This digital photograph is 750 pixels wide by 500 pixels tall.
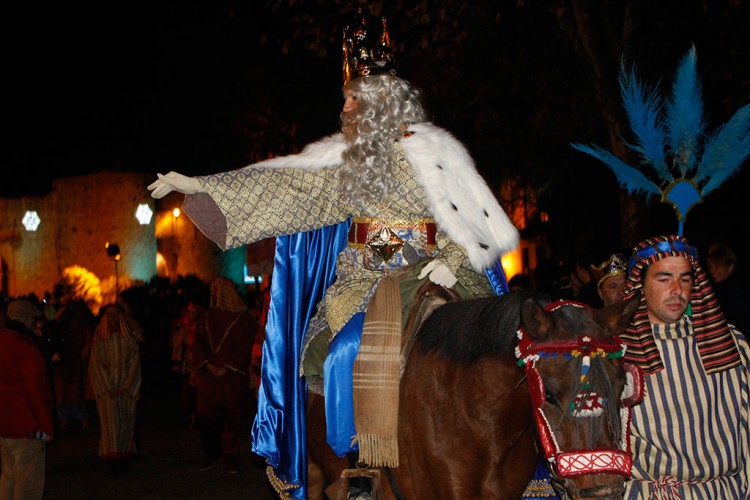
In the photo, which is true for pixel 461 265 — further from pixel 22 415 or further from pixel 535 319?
pixel 22 415

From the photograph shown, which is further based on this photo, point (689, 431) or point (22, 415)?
point (22, 415)

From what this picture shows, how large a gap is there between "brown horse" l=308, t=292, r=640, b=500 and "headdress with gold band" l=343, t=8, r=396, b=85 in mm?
1721

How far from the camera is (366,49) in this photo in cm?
605

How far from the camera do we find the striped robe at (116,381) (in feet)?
40.6

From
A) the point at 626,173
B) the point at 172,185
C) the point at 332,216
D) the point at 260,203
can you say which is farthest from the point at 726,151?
the point at 172,185

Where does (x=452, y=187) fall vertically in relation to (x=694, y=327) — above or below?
above

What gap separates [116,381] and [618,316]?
9480 millimetres

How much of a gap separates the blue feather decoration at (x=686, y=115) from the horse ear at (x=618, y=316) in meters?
0.93

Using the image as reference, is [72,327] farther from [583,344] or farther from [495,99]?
[583,344]

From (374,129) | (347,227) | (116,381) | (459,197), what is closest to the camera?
(459,197)

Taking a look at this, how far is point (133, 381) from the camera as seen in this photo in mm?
12695

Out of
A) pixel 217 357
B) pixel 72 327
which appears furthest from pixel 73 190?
pixel 217 357

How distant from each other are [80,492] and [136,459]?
250 centimetres

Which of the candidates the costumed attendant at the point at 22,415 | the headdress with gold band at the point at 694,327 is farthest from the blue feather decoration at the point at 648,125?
the costumed attendant at the point at 22,415
